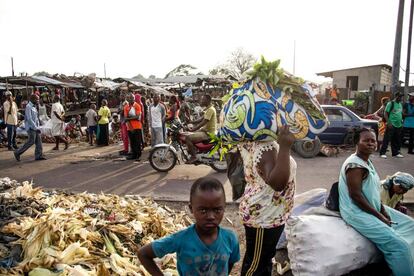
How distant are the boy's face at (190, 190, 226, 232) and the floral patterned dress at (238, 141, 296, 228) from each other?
2.14 ft

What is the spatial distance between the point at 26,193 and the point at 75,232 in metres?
1.78

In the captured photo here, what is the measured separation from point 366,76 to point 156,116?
24930 millimetres

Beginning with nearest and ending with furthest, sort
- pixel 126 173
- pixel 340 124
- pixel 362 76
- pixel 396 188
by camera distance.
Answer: pixel 396 188, pixel 126 173, pixel 340 124, pixel 362 76

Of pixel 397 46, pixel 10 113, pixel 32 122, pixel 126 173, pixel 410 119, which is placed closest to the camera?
pixel 126 173

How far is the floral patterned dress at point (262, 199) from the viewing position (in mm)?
2465

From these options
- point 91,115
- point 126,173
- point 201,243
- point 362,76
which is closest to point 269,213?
point 201,243

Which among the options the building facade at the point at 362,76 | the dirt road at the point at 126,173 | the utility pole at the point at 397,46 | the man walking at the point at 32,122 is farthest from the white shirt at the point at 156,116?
the building facade at the point at 362,76

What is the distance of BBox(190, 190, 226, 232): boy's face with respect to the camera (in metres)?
1.86

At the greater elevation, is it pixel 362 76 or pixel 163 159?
pixel 362 76

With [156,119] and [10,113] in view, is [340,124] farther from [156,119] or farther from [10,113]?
[10,113]

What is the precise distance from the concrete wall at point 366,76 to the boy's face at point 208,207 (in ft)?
101

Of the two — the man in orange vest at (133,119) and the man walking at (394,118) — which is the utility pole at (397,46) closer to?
the man walking at (394,118)

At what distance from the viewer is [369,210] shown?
3320mm

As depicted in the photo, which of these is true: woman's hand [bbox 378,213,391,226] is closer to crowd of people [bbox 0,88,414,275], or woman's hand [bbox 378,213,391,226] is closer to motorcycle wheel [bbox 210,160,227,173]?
crowd of people [bbox 0,88,414,275]
